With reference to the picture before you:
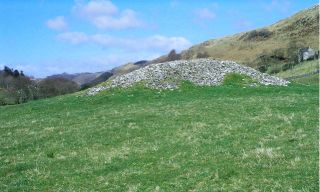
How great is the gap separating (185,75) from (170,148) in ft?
101

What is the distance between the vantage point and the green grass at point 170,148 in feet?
52.2

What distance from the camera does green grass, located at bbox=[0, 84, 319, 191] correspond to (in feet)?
52.2

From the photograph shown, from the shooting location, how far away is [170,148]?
21.8 m

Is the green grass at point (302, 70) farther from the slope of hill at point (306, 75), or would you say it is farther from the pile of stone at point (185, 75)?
the pile of stone at point (185, 75)

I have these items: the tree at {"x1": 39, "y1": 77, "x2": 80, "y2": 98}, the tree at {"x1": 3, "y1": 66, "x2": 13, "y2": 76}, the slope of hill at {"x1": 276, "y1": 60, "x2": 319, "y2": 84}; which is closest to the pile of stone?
the slope of hill at {"x1": 276, "y1": 60, "x2": 319, "y2": 84}

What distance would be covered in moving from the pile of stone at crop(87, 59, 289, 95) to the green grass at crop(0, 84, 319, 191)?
1090 cm

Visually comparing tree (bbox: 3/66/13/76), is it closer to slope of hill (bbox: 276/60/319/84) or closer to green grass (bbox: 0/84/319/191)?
slope of hill (bbox: 276/60/319/84)

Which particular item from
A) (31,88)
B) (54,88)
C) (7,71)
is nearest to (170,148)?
(31,88)

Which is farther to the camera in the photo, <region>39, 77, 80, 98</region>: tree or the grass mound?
<region>39, 77, 80, 98</region>: tree

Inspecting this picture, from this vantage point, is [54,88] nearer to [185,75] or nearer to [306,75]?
[306,75]

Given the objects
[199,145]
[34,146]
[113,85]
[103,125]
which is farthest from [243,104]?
[113,85]

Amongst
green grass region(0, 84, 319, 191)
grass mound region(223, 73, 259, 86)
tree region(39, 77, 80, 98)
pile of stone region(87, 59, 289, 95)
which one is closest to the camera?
green grass region(0, 84, 319, 191)

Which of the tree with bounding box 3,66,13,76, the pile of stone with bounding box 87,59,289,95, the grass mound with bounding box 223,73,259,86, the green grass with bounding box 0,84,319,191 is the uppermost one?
the tree with bounding box 3,66,13,76

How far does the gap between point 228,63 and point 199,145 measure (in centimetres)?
3665
